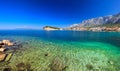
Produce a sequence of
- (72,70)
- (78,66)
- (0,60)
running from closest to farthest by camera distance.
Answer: (72,70) < (78,66) < (0,60)

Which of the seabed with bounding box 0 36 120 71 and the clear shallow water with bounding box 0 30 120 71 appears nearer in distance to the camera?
the seabed with bounding box 0 36 120 71

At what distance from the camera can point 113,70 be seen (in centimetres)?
1449

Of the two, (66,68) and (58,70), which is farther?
(66,68)

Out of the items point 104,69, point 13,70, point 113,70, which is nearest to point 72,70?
point 104,69

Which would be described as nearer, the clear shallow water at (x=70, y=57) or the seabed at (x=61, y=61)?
the seabed at (x=61, y=61)

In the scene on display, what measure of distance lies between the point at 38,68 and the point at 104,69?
10.3 metres

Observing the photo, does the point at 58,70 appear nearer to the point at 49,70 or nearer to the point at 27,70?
the point at 49,70

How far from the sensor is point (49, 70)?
14016mm

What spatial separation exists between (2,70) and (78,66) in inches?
453

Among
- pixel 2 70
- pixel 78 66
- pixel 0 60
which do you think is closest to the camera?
pixel 2 70

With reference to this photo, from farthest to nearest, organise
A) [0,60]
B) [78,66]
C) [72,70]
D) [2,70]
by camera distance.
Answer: [0,60]
[78,66]
[72,70]
[2,70]

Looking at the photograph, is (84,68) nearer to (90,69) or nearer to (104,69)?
(90,69)

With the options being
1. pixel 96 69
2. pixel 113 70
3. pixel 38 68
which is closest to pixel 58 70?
pixel 38 68

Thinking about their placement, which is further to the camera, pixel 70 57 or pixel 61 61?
pixel 70 57
